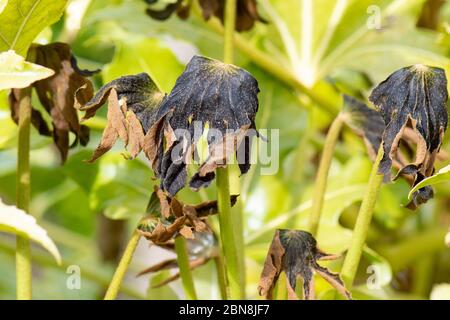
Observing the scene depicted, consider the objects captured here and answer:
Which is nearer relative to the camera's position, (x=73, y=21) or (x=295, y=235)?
(x=295, y=235)

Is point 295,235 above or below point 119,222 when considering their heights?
above

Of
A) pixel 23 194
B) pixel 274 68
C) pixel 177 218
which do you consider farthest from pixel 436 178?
pixel 274 68

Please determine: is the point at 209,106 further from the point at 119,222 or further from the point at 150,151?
the point at 119,222

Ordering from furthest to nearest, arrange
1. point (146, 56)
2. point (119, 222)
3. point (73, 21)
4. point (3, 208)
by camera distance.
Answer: point (119, 222) < point (146, 56) < point (73, 21) < point (3, 208)

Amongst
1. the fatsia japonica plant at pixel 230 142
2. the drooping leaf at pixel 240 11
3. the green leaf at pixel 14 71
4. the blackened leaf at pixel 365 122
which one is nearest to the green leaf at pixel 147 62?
the fatsia japonica plant at pixel 230 142

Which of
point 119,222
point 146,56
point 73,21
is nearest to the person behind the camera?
point 73,21

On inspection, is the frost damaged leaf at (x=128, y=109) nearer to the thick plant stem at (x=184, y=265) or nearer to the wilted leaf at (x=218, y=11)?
the thick plant stem at (x=184, y=265)
